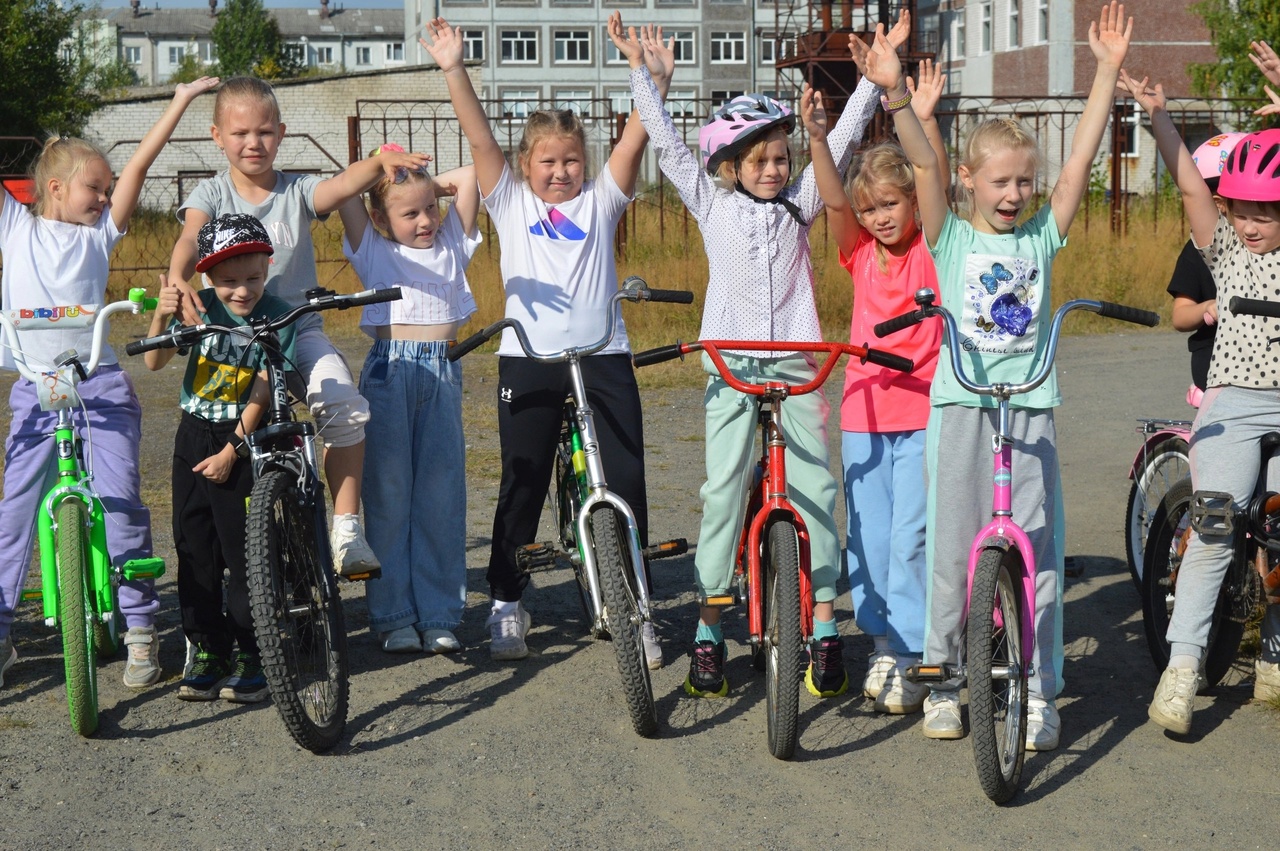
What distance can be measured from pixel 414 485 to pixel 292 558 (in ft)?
3.35

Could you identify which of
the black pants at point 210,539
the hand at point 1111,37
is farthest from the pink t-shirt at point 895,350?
the black pants at point 210,539

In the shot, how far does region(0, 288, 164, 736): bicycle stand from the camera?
440 centimetres

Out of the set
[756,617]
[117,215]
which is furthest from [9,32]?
[756,617]

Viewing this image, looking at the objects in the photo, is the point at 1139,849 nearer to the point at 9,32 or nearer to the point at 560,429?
the point at 560,429

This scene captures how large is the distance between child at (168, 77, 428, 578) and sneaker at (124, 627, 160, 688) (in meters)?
0.84

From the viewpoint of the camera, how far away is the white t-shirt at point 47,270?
16.5 ft

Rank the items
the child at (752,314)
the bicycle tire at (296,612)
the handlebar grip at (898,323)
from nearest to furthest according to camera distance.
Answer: the handlebar grip at (898,323), the bicycle tire at (296,612), the child at (752,314)

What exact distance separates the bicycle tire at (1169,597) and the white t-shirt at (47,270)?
3835 millimetres

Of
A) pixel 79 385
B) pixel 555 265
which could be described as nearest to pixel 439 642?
pixel 555 265

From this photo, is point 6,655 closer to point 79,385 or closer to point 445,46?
point 79,385

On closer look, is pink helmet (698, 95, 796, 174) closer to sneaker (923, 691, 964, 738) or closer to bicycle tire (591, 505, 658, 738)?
bicycle tire (591, 505, 658, 738)

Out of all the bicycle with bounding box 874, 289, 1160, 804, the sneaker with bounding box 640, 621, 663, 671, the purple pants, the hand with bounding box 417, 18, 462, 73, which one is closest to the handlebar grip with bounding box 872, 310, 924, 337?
the bicycle with bounding box 874, 289, 1160, 804

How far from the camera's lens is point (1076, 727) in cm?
459

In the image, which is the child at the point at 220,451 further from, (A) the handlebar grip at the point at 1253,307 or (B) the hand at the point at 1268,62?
(B) the hand at the point at 1268,62
